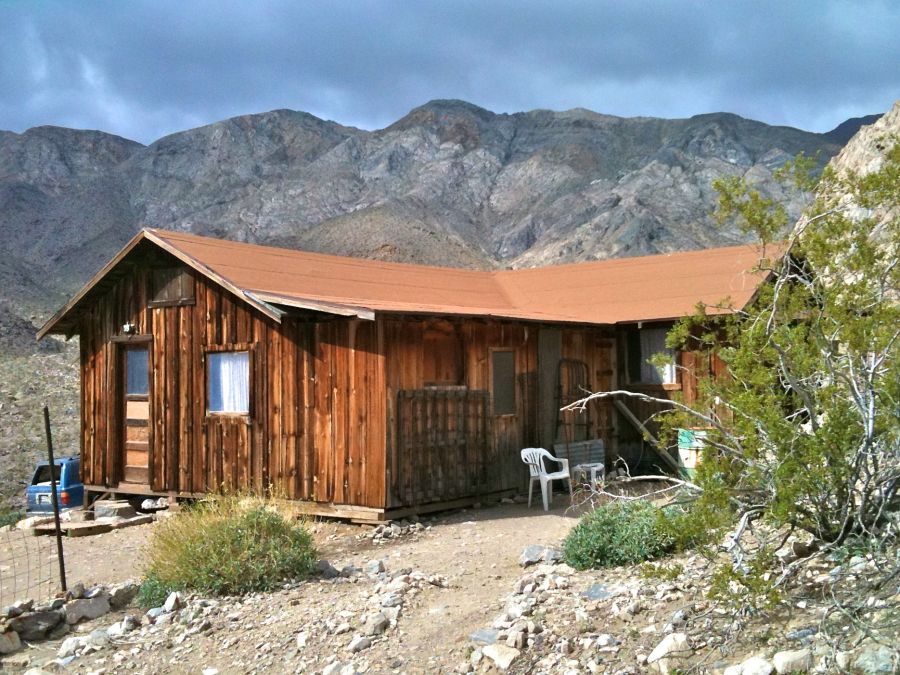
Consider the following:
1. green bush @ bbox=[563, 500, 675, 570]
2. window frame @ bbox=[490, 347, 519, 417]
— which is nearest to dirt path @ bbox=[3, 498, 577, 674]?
green bush @ bbox=[563, 500, 675, 570]

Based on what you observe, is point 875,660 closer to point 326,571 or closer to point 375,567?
point 375,567

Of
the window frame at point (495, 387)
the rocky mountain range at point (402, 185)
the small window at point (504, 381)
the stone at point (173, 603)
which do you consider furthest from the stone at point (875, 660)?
the rocky mountain range at point (402, 185)

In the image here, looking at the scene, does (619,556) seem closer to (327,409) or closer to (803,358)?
(803,358)

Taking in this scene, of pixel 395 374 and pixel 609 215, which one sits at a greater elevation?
pixel 609 215

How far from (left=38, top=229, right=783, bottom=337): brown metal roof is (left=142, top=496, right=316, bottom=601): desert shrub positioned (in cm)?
297

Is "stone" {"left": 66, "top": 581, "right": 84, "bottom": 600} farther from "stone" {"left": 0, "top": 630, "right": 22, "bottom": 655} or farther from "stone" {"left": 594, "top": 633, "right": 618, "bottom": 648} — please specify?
"stone" {"left": 594, "top": 633, "right": 618, "bottom": 648}

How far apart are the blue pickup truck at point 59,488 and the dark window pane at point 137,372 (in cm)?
207

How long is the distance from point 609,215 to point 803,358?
4833 centimetres

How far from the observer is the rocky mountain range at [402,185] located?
54.0 m

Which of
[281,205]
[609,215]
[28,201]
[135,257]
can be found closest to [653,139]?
[609,215]

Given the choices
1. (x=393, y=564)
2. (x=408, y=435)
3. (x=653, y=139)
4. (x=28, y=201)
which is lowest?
(x=393, y=564)

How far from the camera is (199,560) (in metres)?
7.79

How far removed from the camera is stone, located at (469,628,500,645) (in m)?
5.92

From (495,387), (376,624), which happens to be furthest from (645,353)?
(376,624)
